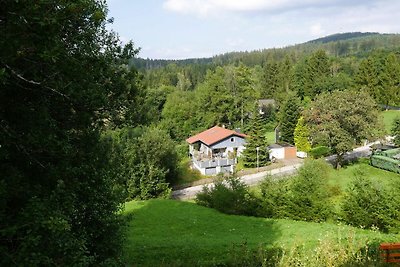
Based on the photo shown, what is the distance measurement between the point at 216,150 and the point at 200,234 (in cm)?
2813

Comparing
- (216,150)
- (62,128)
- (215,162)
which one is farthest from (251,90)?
(62,128)

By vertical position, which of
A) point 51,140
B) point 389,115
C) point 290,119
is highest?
point 51,140

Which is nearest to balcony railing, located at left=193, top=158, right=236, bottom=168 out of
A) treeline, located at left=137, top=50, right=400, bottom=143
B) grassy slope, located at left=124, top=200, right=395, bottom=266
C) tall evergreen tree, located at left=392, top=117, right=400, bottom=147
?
treeline, located at left=137, top=50, right=400, bottom=143

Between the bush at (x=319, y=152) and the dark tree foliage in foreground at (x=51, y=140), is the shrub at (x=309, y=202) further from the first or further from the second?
the bush at (x=319, y=152)

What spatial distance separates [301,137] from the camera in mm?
47750

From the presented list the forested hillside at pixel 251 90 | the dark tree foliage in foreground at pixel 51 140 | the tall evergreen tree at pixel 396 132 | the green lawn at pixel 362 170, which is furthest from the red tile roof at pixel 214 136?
the dark tree foliage in foreground at pixel 51 140

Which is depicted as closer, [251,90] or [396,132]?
[396,132]

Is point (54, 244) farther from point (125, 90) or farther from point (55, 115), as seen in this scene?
point (125, 90)

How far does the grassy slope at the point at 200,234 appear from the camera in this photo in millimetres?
12922

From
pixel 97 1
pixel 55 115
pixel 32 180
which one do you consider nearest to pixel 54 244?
pixel 32 180

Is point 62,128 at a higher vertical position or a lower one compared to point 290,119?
higher

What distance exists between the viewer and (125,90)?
29.9ft

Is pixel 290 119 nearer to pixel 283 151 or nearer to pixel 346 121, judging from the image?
pixel 283 151

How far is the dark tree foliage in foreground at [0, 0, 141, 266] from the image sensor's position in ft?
16.7
